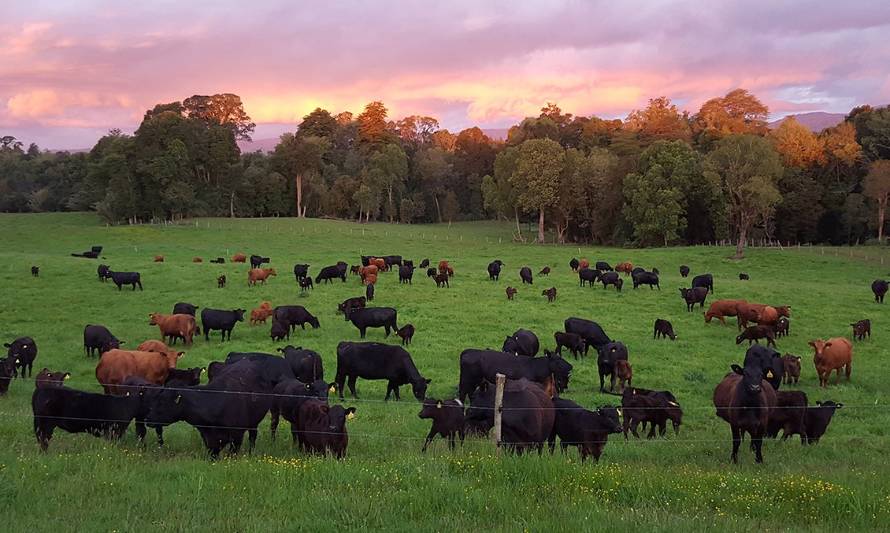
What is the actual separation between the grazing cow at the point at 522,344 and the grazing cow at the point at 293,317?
23.4 ft

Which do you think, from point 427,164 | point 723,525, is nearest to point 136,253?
point 723,525

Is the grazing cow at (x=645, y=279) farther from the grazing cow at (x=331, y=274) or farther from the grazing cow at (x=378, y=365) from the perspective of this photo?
the grazing cow at (x=378, y=365)

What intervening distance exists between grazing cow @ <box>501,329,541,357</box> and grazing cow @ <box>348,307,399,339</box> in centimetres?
462

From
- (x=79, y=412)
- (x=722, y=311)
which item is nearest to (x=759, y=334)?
(x=722, y=311)

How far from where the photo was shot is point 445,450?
10227 mm

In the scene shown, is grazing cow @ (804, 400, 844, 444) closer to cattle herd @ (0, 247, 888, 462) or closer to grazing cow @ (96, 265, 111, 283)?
cattle herd @ (0, 247, 888, 462)

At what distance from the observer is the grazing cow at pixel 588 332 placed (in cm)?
1992

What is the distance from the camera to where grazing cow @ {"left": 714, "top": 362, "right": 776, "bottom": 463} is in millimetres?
10914

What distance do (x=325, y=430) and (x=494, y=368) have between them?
5556 mm

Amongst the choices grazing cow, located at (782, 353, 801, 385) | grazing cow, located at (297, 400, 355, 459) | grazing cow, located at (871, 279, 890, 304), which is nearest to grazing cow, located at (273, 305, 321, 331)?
grazing cow, located at (297, 400, 355, 459)

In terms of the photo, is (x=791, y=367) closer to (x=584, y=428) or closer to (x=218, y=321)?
(x=584, y=428)

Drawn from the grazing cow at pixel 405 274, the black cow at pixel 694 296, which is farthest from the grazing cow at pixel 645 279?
the grazing cow at pixel 405 274

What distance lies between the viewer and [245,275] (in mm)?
33125

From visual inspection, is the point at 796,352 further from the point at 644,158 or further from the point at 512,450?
the point at 644,158
